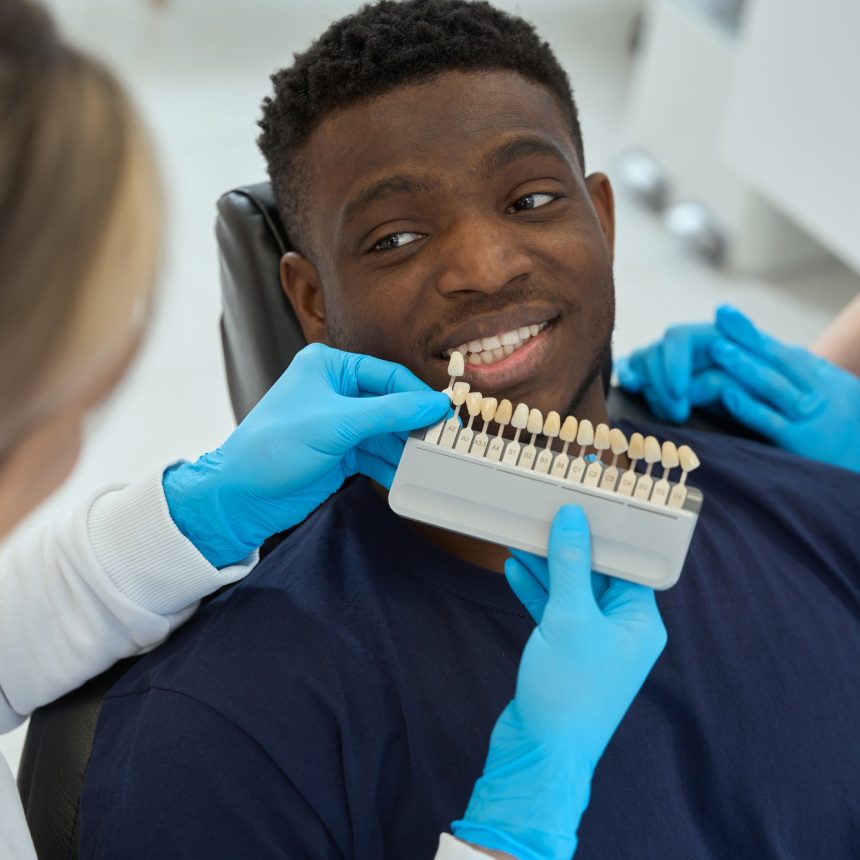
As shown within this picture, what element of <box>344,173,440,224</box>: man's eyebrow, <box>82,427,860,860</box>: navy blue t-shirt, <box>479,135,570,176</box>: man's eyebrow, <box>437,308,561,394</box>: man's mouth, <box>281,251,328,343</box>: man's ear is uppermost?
<box>479,135,570,176</box>: man's eyebrow

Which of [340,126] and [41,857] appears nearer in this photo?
[41,857]

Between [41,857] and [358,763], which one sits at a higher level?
[358,763]

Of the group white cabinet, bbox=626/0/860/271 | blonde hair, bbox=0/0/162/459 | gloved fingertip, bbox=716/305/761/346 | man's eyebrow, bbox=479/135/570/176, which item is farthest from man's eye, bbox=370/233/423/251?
white cabinet, bbox=626/0/860/271

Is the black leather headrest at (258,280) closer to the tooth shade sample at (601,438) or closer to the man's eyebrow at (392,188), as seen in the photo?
the man's eyebrow at (392,188)

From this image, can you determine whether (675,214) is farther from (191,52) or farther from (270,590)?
(270,590)

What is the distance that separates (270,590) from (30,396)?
1.75 ft

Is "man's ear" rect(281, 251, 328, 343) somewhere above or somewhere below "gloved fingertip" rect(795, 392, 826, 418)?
below

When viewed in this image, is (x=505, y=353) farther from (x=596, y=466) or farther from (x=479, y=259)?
(x=596, y=466)

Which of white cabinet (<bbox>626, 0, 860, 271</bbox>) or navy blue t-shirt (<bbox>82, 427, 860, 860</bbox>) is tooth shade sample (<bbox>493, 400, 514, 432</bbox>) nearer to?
navy blue t-shirt (<bbox>82, 427, 860, 860</bbox>)

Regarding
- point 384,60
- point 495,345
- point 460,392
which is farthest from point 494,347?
point 384,60

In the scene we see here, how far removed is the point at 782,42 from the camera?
268cm

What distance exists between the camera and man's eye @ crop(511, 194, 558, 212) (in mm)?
1288

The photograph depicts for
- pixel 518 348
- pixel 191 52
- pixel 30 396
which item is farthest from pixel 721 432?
pixel 191 52

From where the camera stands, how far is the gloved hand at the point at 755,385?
1673 mm
